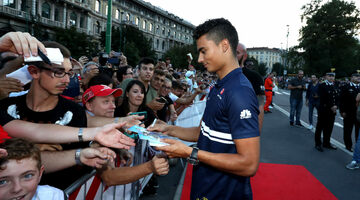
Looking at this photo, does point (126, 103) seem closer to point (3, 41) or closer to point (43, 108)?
point (43, 108)

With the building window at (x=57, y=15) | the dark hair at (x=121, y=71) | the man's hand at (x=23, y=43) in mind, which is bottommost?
the man's hand at (x=23, y=43)

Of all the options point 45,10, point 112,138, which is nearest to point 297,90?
point 112,138

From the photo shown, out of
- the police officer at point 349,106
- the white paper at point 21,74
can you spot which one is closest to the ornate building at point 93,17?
the white paper at point 21,74

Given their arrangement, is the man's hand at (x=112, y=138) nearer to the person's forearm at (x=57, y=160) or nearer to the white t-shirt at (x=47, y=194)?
the person's forearm at (x=57, y=160)

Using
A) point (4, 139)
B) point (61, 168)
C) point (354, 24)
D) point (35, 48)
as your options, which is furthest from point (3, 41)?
point (354, 24)

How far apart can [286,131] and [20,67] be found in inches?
351

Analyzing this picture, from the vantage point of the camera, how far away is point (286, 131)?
9195 millimetres

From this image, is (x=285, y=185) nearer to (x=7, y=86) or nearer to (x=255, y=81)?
(x=255, y=81)

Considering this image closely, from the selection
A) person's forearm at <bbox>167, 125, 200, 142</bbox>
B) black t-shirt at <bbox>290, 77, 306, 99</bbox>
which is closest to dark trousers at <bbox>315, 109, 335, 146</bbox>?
black t-shirt at <bbox>290, 77, 306, 99</bbox>

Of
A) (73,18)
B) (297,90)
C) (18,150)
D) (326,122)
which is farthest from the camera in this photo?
(73,18)

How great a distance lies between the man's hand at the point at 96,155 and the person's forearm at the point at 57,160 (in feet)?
0.30

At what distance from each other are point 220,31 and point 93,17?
2032 inches

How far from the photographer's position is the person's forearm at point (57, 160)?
1.74 metres

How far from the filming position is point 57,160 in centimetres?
175
